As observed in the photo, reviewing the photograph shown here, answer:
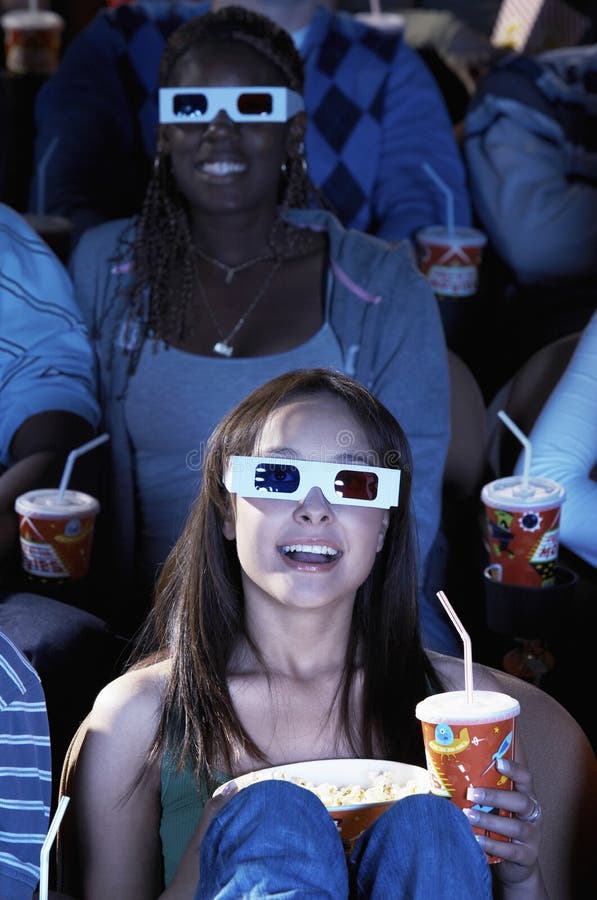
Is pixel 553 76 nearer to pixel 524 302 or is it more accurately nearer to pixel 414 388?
pixel 524 302

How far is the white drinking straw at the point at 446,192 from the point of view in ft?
10.0

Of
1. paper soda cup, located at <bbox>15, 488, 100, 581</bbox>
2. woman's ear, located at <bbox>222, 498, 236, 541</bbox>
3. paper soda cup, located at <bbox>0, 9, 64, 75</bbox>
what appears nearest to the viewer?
woman's ear, located at <bbox>222, 498, 236, 541</bbox>

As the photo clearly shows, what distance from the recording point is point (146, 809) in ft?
5.16

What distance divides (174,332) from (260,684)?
0.94 metres

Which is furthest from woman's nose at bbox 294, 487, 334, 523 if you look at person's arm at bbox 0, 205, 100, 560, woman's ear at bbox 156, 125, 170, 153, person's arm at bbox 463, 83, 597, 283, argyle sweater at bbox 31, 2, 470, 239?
person's arm at bbox 463, 83, 597, 283

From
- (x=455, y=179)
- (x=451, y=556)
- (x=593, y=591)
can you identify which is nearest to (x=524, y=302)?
(x=455, y=179)

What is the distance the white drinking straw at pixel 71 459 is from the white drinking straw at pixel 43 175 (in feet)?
3.19

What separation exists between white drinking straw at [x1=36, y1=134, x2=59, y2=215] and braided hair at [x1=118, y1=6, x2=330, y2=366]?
56 centimetres

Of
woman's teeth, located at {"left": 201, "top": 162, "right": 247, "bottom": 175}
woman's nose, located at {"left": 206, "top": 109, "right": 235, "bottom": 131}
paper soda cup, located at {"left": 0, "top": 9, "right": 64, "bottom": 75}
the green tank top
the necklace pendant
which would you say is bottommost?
the green tank top

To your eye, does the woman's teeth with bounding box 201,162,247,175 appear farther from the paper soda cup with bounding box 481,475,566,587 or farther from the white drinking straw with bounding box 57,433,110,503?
the paper soda cup with bounding box 481,475,566,587

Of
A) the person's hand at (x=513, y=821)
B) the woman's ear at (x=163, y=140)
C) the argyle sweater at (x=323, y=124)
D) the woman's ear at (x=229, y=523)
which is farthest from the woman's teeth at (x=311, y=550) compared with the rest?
the argyle sweater at (x=323, y=124)

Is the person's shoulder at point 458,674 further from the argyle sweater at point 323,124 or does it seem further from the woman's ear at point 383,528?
the argyle sweater at point 323,124

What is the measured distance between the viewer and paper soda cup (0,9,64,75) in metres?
4.03

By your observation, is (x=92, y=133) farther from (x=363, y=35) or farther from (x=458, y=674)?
(x=458, y=674)
